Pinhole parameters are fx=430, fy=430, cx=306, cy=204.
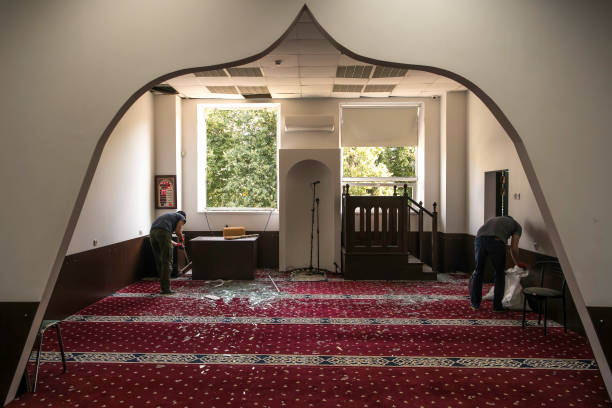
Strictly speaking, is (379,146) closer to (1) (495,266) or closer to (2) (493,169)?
(2) (493,169)

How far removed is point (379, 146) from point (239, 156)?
3.01 m

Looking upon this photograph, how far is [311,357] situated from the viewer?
4.00 m

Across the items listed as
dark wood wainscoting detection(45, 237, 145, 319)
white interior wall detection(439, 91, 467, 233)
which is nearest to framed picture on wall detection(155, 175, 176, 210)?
dark wood wainscoting detection(45, 237, 145, 319)

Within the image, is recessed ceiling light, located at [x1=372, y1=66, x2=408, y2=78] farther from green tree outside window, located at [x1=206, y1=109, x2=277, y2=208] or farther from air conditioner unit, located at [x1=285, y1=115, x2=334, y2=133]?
green tree outside window, located at [x1=206, y1=109, x2=277, y2=208]

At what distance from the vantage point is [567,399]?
3205 mm

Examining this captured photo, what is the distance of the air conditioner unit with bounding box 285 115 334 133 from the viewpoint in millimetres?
8812

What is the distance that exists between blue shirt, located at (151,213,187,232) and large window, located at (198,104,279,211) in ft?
7.00

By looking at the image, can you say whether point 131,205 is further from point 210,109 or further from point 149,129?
point 210,109

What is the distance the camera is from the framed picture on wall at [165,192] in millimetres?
8656

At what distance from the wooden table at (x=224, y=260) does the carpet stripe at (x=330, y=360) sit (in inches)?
144

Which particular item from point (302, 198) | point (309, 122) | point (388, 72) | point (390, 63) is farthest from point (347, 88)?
point (390, 63)

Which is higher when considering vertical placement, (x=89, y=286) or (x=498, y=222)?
(x=498, y=222)

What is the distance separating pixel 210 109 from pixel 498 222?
20.7ft

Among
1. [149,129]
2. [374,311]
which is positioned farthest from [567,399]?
[149,129]
